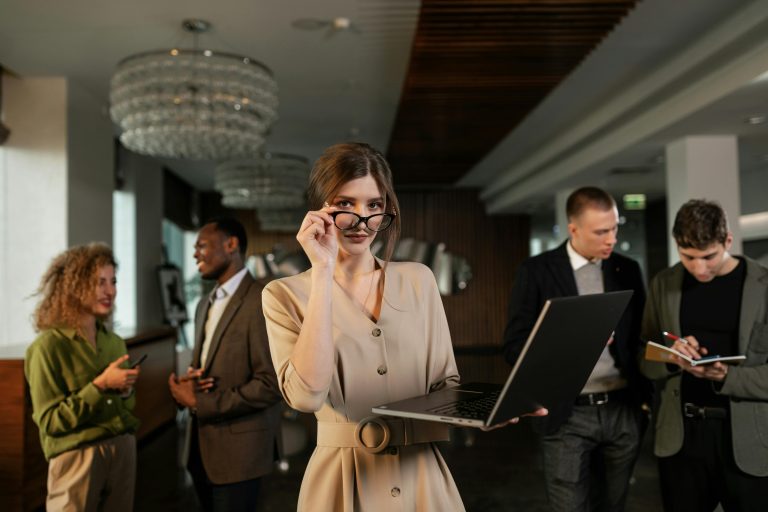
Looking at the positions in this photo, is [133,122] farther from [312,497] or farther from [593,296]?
[593,296]

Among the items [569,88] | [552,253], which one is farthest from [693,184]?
[552,253]

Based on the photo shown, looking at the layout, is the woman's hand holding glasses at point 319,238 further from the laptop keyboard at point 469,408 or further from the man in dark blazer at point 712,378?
the man in dark blazer at point 712,378

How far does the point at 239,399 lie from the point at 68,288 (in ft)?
2.91

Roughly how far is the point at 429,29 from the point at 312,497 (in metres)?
3.83

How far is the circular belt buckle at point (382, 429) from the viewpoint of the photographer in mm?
1570

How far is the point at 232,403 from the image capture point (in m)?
2.92

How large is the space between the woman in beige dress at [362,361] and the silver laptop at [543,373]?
5.4 inches

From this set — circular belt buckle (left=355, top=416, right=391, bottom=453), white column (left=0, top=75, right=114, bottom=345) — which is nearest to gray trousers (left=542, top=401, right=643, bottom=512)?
circular belt buckle (left=355, top=416, right=391, bottom=453)

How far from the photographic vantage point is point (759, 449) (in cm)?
268

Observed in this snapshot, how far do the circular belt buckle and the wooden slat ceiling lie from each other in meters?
3.33

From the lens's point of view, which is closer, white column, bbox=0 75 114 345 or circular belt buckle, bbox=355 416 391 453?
circular belt buckle, bbox=355 416 391 453

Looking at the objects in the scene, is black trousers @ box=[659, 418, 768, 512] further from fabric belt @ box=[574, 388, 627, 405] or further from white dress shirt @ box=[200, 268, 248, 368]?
white dress shirt @ box=[200, 268, 248, 368]

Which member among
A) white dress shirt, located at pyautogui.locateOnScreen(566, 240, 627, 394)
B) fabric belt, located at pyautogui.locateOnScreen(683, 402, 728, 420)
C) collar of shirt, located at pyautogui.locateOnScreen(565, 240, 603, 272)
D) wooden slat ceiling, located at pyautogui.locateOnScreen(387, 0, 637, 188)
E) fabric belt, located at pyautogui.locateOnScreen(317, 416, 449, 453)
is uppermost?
wooden slat ceiling, located at pyautogui.locateOnScreen(387, 0, 637, 188)

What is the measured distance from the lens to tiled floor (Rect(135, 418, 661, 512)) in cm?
485
